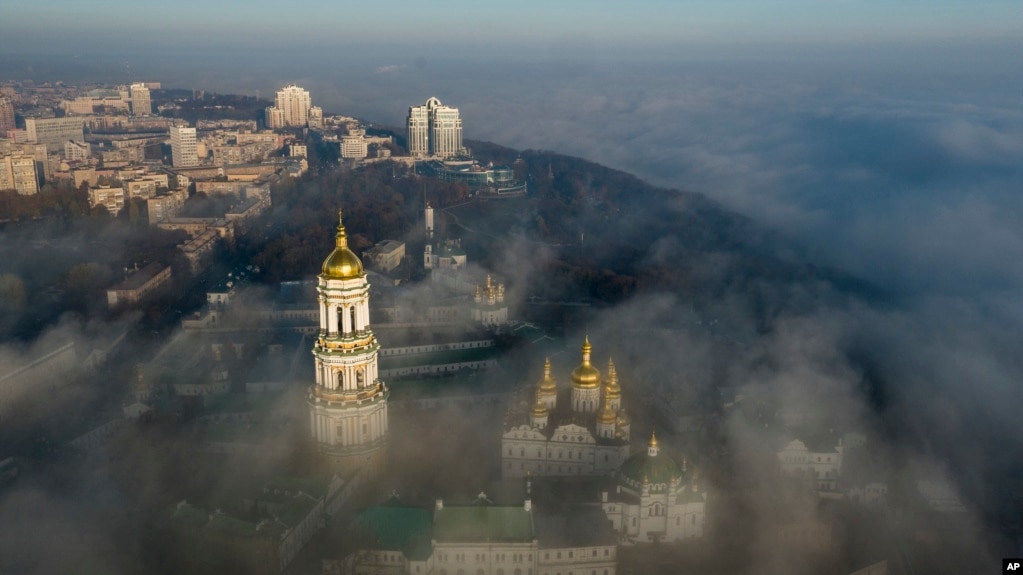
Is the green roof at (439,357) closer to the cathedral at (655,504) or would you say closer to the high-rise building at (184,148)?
the cathedral at (655,504)

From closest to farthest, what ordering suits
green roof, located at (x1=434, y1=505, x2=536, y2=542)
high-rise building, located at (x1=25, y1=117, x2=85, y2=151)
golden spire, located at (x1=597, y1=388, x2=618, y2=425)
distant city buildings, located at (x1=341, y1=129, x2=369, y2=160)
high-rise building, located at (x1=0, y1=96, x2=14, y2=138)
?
green roof, located at (x1=434, y1=505, x2=536, y2=542)
golden spire, located at (x1=597, y1=388, x2=618, y2=425)
high-rise building, located at (x1=0, y1=96, x2=14, y2=138)
high-rise building, located at (x1=25, y1=117, x2=85, y2=151)
distant city buildings, located at (x1=341, y1=129, x2=369, y2=160)

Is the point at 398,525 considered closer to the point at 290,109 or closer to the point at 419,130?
the point at 419,130

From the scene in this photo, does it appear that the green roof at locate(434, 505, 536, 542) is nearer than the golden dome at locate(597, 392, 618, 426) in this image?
Yes

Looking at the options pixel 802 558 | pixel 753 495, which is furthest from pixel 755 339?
pixel 802 558

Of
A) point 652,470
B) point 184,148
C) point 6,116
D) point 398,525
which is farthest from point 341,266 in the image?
point 184,148

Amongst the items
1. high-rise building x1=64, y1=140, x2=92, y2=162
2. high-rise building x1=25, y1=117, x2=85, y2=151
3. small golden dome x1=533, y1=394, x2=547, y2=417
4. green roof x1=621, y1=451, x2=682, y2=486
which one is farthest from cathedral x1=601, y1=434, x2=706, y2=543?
high-rise building x1=25, y1=117, x2=85, y2=151

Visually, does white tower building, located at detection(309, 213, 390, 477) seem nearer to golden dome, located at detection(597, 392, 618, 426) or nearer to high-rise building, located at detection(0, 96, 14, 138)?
golden dome, located at detection(597, 392, 618, 426)

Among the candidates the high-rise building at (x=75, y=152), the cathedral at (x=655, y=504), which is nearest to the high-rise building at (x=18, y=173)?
the high-rise building at (x=75, y=152)
